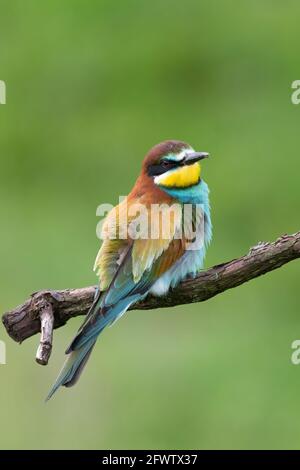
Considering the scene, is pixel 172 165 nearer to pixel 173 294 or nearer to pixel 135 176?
pixel 173 294

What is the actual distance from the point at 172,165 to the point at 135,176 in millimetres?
3408

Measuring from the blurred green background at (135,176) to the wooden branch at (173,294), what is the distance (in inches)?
72.6

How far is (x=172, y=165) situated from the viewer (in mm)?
3791

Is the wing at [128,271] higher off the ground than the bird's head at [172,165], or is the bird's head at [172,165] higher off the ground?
the bird's head at [172,165]

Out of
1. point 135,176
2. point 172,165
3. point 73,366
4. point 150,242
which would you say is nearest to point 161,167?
point 172,165

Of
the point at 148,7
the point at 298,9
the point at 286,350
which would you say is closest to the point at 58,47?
the point at 148,7

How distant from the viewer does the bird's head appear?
12.4ft

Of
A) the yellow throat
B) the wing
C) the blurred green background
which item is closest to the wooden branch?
the wing

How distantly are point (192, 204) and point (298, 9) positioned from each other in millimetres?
4765

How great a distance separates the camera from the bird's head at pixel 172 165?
377 cm

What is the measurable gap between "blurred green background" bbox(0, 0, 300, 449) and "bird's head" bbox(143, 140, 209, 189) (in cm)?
170

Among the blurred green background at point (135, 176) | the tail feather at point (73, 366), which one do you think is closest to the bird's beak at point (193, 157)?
the tail feather at point (73, 366)

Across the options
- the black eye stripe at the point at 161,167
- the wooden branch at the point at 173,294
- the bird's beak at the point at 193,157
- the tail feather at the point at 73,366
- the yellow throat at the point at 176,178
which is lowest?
the tail feather at the point at 73,366

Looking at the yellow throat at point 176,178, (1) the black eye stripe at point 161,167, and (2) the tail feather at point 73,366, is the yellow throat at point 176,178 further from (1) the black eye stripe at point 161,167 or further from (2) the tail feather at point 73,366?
(2) the tail feather at point 73,366
